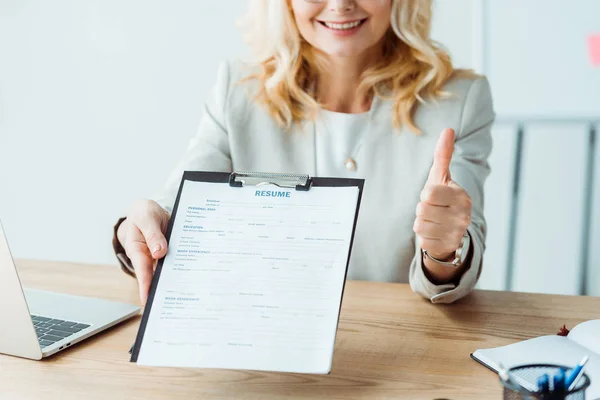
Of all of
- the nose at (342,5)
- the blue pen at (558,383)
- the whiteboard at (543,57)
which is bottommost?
the whiteboard at (543,57)

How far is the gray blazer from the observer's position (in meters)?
1.53

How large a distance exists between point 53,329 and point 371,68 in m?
0.92

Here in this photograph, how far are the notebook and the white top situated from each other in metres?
0.65

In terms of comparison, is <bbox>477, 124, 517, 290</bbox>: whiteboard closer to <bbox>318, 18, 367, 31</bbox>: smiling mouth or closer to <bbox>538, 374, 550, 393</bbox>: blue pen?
<bbox>318, 18, 367, 31</bbox>: smiling mouth

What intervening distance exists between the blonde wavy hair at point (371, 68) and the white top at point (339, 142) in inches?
2.0

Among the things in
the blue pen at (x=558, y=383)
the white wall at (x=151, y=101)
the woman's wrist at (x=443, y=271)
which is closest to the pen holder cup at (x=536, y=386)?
the blue pen at (x=558, y=383)

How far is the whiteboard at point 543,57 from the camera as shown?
7.95ft

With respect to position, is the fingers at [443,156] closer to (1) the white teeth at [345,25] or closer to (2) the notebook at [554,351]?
(2) the notebook at [554,351]

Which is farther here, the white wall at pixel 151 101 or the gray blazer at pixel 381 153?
the white wall at pixel 151 101

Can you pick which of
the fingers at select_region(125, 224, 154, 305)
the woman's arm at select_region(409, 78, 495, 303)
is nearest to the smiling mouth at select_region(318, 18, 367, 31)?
the woman's arm at select_region(409, 78, 495, 303)

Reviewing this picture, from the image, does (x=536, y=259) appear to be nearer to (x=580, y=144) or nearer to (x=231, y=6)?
(x=580, y=144)

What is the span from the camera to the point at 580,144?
2512 mm

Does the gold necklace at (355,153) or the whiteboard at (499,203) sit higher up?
the gold necklace at (355,153)

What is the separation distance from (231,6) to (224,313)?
2079 millimetres
